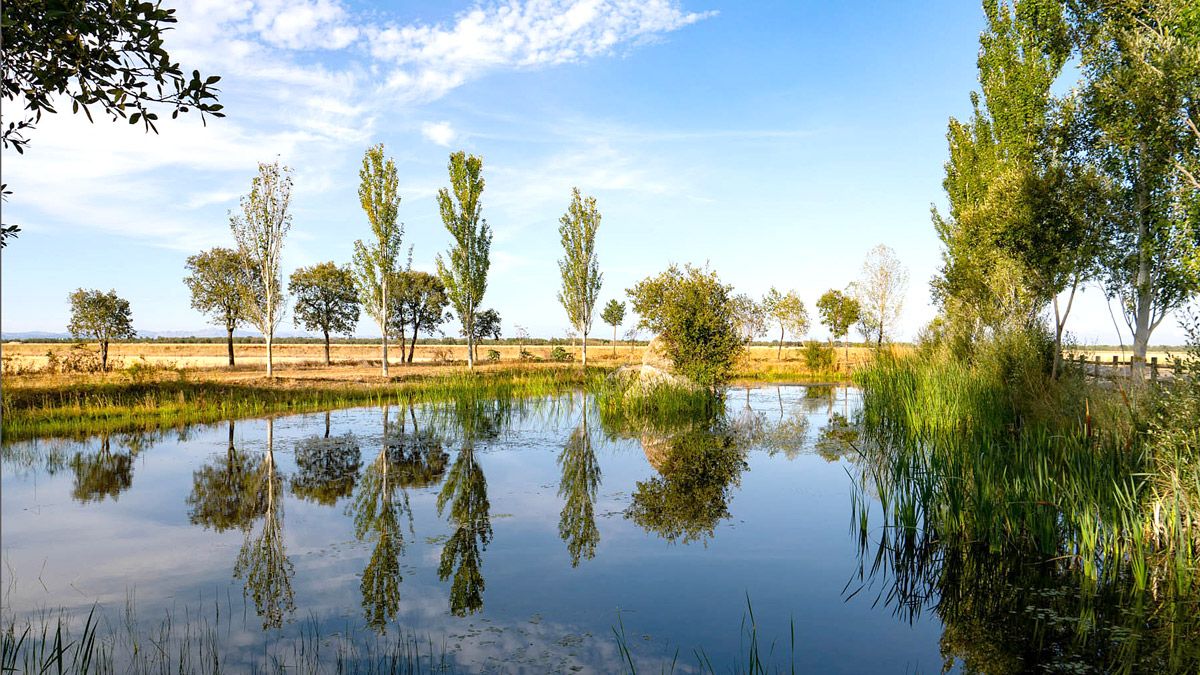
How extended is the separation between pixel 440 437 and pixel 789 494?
330 inches

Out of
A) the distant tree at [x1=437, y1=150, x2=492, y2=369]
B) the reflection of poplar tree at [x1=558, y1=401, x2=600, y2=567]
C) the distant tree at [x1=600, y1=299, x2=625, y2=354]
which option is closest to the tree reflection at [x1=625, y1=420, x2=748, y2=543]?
the reflection of poplar tree at [x1=558, y1=401, x2=600, y2=567]

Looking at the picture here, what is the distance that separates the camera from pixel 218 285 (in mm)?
41250

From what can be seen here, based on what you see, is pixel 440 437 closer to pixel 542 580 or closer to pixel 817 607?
pixel 542 580

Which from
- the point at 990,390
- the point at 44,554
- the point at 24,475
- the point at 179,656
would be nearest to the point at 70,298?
the point at 24,475

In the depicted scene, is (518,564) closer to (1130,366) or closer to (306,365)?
(1130,366)

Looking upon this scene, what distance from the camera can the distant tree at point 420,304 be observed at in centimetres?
5141

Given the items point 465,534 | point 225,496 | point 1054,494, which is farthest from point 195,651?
point 1054,494

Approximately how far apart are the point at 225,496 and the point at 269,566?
3.55m

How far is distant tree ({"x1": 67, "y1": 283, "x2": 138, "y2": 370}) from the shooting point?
40.0 metres

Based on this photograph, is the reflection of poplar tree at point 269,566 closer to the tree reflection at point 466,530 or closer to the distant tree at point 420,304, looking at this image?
the tree reflection at point 466,530

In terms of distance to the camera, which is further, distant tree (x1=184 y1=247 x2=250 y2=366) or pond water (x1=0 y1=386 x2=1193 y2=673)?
distant tree (x1=184 y1=247 x2=250 y2=366)

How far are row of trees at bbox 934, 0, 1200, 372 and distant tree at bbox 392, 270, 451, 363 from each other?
38.6 m

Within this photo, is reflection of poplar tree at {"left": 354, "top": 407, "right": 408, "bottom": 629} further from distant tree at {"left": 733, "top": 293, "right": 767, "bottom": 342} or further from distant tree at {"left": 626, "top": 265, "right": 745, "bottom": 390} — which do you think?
distant tree at {"left": 733, "top": 293, "right": 767, "bottom": 342}

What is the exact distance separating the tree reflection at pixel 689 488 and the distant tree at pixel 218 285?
36726 millimetres
